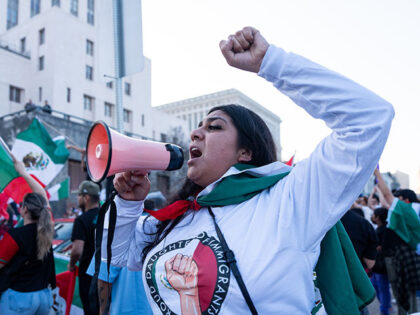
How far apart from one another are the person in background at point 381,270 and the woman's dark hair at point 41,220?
440 cm

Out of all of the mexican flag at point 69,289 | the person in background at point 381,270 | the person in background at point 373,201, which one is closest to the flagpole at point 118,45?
the mexican flag at point 69,289

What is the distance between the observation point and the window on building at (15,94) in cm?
2655

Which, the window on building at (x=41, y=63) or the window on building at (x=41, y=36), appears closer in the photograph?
the window on building at (x=41, y=63)

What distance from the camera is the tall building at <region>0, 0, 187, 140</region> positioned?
26438 mm

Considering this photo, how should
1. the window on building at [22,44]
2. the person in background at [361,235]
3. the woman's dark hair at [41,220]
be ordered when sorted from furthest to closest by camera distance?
the window on building at [22,44] < the person in background at [361,235] < the woman's dark hair at [41,220]

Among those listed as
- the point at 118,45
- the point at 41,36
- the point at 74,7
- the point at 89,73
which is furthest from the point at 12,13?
the point at 118,45

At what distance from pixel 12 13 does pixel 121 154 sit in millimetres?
39089

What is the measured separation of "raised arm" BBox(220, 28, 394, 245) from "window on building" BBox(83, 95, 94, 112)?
→ 96.9ft

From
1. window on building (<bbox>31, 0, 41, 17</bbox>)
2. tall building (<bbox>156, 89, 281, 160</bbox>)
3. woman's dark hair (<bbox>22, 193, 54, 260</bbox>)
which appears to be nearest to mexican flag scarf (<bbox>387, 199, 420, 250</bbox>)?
woman's dark hair (<bbox>22, 193, 54, 260</bbox>)

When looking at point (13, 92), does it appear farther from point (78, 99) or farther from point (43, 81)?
point (78, 99)

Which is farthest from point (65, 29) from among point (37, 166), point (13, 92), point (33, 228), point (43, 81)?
point (33, 228)

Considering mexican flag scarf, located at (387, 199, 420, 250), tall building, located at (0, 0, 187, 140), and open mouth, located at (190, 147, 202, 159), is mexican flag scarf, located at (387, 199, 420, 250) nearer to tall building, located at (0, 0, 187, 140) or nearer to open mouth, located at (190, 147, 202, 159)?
open mouth, located at (190, 147, 202, 159)

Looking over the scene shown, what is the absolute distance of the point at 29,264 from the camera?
11.0 feet

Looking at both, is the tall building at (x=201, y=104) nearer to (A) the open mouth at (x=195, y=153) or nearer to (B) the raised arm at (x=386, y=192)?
(B) the raised arm at (x=386, y=192)
